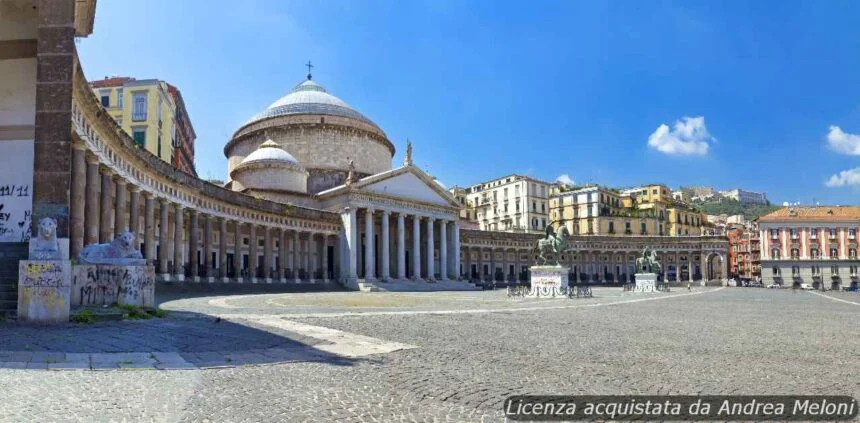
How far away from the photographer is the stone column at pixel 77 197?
84.3 feet

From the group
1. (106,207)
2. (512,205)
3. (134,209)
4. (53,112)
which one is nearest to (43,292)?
(53,112)

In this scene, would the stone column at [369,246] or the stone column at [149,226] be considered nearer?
the stone column at [149,226]

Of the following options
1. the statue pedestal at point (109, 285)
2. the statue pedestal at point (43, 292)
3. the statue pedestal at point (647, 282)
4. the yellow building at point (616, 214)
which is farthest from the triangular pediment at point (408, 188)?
the statue pedestal at point (43, 292)

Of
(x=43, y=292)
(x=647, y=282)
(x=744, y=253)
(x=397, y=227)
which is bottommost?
(x=647, y=282)

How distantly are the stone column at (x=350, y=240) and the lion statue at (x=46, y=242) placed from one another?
1776 inches

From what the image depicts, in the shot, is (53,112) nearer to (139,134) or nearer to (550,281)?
(550,281)

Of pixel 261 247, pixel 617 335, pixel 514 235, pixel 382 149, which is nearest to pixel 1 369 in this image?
pixel 617 335

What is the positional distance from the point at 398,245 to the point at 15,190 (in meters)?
48.7

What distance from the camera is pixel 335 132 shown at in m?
75.1

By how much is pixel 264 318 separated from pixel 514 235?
74.0 m

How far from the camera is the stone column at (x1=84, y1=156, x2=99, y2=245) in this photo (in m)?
28.7

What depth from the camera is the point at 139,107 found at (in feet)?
195

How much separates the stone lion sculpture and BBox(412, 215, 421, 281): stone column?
48.2 meters

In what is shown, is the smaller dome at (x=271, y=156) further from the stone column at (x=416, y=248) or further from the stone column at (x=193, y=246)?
the stone column at (x=193, y=246)
